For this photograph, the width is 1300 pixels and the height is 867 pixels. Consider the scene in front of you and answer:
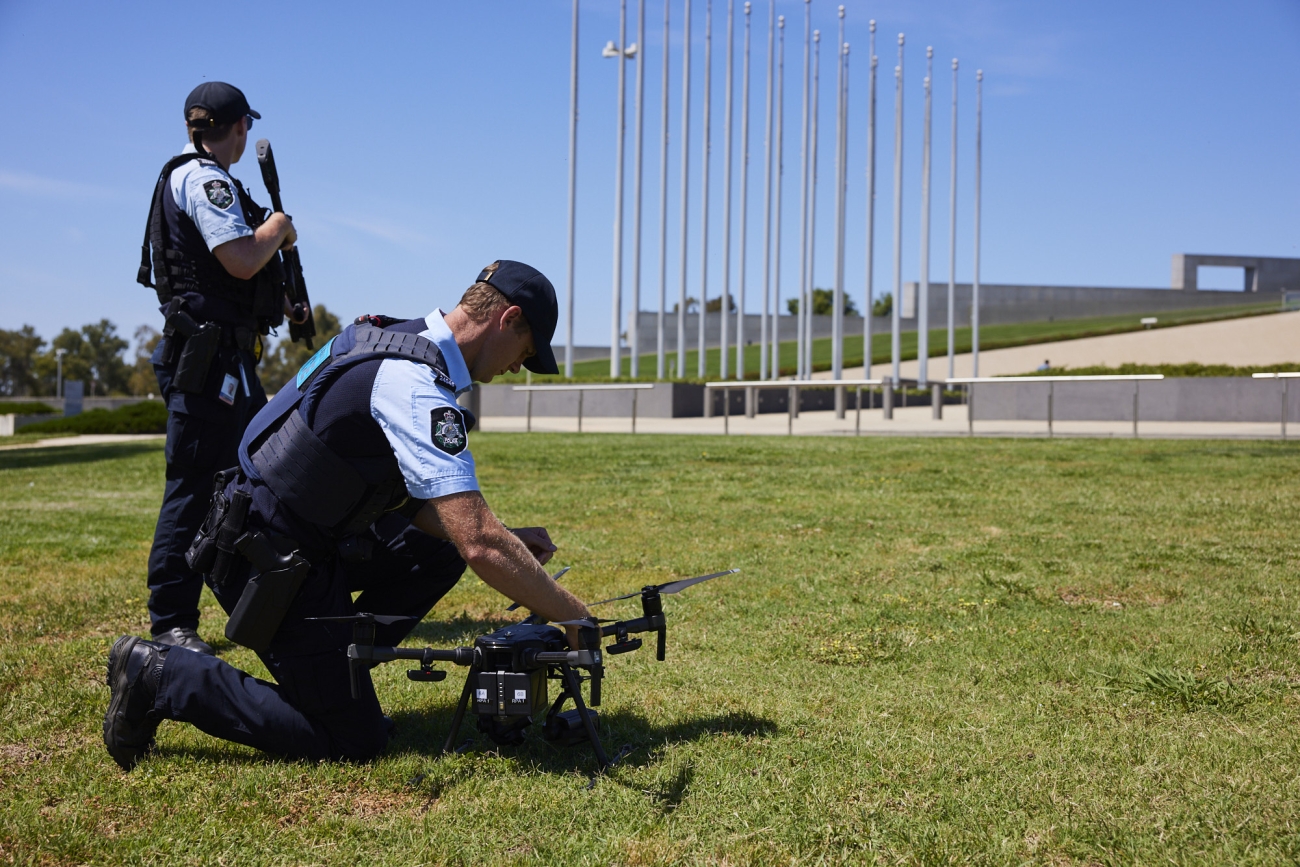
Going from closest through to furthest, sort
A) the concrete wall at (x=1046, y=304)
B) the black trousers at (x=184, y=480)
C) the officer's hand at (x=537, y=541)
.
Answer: the officer's hand at (x=537, y=541), the black trousers at (x=184, y=480), the concrete wall at (x=1046, y=304)

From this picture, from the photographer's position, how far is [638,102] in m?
32.8

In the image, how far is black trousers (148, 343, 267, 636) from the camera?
382 centimetres

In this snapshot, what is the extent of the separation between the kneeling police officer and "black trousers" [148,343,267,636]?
35.8 inches

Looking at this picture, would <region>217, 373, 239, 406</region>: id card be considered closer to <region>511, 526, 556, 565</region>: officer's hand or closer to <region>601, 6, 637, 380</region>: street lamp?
<region>511, 526, 556, 565</region>: officer's hand

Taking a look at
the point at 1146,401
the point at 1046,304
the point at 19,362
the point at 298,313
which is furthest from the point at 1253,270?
the point at 19,362

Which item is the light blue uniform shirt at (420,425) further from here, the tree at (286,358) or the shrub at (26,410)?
the tree at (286,358)

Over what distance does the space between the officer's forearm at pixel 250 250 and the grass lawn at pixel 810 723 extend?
1.48m

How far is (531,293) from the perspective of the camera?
278 cm

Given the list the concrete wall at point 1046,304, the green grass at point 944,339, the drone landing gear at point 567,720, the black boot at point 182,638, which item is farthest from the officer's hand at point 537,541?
the concrete wall at point 1046,304

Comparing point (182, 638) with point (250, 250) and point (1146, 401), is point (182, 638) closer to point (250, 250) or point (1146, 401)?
point (250, 250)

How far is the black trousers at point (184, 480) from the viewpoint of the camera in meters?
3.82

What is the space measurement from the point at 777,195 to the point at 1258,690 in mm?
33695

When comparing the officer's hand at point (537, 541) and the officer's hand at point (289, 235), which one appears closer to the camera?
the officer's hand at point (537, 541)

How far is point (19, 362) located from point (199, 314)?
310 feet
